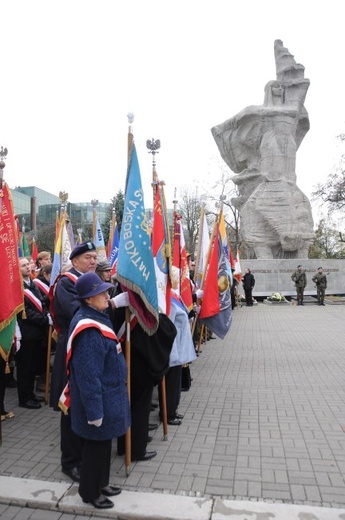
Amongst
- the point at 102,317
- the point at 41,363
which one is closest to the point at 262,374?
the point at 41,363

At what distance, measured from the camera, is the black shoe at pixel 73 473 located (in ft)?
13.0

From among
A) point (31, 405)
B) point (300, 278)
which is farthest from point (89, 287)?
point (300, 278)

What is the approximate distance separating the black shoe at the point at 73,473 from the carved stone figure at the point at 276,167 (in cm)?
2150

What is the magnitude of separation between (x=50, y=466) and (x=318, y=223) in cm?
5523

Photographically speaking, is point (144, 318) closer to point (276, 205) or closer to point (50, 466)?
point (50, 466)

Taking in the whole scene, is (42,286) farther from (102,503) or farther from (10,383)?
(102,503)

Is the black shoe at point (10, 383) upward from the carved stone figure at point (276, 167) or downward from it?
downward

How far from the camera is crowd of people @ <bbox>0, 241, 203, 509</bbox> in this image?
345 cm

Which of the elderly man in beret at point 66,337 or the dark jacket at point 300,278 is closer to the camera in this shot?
the elderly man in beret at point 66,337

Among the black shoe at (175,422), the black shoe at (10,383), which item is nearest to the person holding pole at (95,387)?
the black shoe at (175,422)

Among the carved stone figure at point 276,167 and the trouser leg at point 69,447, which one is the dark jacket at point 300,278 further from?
the trouser leg at point 69,447

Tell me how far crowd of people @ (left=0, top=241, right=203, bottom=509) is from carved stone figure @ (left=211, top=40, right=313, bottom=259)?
1925cm

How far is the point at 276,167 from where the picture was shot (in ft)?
81.6

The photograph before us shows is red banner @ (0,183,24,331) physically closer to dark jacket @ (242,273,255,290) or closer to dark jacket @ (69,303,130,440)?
dark jacket @ (69,303,130,440)
